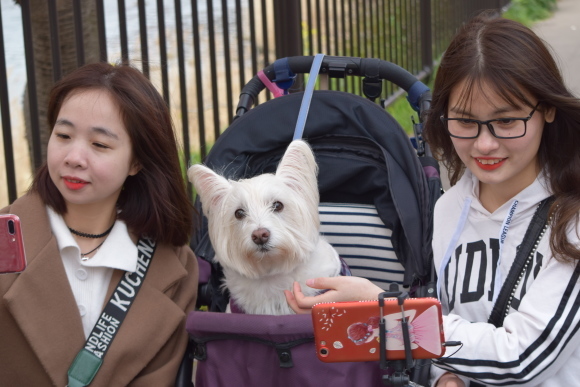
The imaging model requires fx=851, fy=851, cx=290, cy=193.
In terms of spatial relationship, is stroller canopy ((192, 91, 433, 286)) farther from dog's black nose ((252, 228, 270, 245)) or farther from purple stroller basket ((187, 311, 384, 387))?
purple stroller basket ((187, 311, 384, 387))

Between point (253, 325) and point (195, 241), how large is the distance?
36.3 inches

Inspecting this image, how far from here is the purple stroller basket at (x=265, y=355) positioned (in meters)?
2.55

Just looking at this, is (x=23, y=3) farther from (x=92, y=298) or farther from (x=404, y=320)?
(x=404, y=320)

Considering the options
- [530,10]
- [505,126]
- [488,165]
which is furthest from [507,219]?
[530,10]

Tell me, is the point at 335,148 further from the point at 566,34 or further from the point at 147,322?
the point at 566,34

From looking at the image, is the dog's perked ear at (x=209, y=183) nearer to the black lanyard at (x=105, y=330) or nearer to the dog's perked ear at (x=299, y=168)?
the dog's perked ear at (x=299, y=168)

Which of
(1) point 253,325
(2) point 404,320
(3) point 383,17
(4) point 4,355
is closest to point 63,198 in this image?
(4) point 4,355

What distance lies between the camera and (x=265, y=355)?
8.61 ft

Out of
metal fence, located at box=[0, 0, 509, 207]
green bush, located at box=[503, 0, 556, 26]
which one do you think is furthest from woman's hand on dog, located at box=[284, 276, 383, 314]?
green bush, located at box=[503, 0, 556, 26]

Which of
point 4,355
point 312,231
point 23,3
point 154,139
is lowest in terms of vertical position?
point 4,355

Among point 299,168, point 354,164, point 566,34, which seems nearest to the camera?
point 299,168

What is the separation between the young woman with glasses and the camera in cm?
241

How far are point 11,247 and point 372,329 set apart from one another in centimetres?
87

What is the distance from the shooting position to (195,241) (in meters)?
3.42
